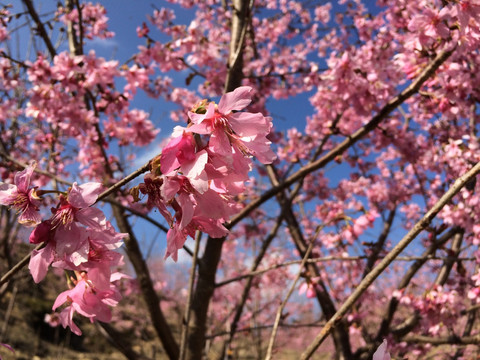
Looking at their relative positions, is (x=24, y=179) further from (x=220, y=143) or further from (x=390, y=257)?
(x=390, y=257)

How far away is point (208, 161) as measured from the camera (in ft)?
2.65

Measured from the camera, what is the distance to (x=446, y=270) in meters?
3.60

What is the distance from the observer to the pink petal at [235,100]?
0.80 meters

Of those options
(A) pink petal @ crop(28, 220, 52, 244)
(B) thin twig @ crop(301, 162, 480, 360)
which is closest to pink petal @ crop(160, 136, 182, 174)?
(A) pink petal @ crop(28, 220, 52, 244)

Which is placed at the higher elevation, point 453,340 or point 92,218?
point 453,340

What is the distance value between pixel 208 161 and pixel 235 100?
15 cm

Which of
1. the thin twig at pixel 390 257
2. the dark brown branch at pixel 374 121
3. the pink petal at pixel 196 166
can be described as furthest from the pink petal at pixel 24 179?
Result: the dark brown branch at pixel 374 121

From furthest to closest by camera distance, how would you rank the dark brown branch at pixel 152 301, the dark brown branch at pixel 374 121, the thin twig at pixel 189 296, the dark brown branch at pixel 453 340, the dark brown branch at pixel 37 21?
the dark brown branch at pixel 37 21 < the dark brown branch at pixel 152 301 < the dark brown branch at pixel 453 340 < the dark brown branch at pixel 374 121 < the thin twig at pixel 189 296

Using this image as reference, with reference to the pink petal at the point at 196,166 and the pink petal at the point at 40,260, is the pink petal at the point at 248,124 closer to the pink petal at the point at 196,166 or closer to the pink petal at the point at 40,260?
the pink petal at the point at 196,166

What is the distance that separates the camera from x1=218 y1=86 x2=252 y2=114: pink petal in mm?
802

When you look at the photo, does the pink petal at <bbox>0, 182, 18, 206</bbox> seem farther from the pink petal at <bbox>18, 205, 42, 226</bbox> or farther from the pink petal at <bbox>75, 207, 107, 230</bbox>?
the pink petal at <bbox>75, 207, 107, 230</bbox>

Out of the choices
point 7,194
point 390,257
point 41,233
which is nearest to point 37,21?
point 7,194

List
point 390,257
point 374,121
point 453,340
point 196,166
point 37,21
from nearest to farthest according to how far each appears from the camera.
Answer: point 196,166 → point 390,257 → point 374,121 → point 453,340 → point 37,21

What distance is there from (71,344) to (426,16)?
43.5 ft
